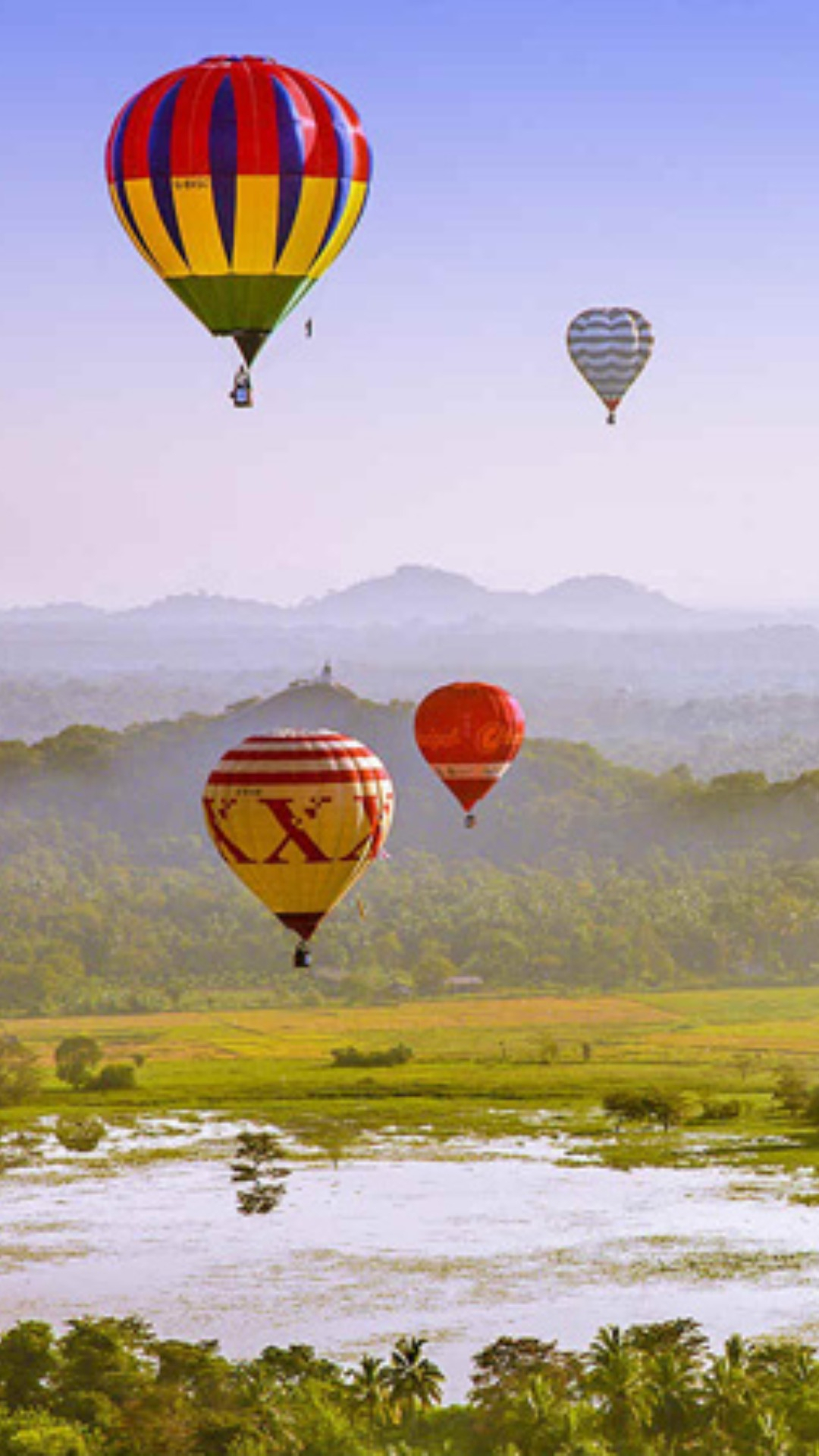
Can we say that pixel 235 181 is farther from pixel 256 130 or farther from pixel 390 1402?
pixel 390 1402

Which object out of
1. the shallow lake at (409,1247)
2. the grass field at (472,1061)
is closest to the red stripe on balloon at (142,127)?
the shallow lake at (409,1247)

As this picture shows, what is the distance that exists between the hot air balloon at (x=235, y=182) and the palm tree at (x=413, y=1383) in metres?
23.0

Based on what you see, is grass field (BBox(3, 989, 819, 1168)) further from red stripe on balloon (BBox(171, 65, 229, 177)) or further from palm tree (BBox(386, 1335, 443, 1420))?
red stripe on balloon (BBox(171, 65, 229, 177))

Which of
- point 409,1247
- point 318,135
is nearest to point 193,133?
point 318,135

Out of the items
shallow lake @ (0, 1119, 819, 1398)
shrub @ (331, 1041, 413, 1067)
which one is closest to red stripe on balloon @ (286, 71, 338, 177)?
shallow lake @ (0, 1119, 819, 1398)

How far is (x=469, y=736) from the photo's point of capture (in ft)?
278

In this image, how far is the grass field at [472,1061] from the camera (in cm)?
11138

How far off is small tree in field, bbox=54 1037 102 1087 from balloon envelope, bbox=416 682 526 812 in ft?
150

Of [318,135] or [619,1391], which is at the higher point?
→ [318,135]

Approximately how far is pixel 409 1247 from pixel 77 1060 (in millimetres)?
51135

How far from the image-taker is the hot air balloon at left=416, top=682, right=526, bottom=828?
8512 centimetres

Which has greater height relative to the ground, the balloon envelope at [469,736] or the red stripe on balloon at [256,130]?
the red stripe on balloon at [256,130]

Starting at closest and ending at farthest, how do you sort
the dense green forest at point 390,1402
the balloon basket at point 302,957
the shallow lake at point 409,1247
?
the balloon basket at point 302,957
the dense green forest at point 390,1402
the shallow lake at point 409,1247

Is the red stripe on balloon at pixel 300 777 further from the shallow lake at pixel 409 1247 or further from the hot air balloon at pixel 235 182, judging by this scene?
the shallow lake at pixel 409 1247
